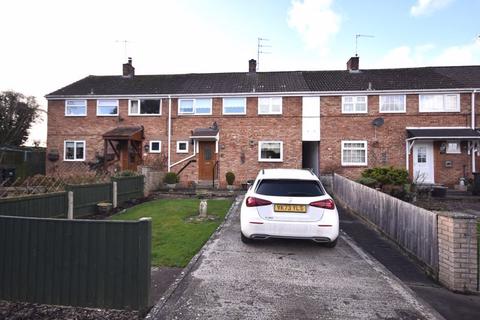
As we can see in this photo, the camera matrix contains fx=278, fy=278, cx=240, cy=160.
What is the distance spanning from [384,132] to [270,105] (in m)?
7.30

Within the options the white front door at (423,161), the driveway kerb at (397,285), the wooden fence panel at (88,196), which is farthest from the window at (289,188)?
the white front door at (423,161)

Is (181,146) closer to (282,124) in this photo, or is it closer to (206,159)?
(206,159)

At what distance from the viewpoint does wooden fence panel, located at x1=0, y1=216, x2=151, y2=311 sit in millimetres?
3426

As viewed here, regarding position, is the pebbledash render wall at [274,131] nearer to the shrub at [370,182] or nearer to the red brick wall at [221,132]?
the red brick wall at [221,132]

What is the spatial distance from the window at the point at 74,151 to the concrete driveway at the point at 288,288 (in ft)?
55.8

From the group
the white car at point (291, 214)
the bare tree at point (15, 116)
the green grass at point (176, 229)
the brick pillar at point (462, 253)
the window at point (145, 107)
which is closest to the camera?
the brick pillar at point (462, 253)

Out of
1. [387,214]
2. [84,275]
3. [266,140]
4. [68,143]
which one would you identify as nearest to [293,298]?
[84,275]

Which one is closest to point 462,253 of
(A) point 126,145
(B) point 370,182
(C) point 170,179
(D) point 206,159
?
(B) point 370,182

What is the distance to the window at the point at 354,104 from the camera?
1769cm

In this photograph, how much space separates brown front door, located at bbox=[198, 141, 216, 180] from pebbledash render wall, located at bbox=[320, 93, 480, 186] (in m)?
7.02

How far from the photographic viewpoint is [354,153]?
17.5 metres

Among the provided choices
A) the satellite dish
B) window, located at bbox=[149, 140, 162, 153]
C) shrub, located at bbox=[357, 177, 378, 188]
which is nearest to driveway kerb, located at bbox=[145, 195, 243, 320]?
shrub, located at bbox=[357, 177, 378, 188]

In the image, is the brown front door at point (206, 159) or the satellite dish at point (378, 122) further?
the brown front door at point (206, 159)

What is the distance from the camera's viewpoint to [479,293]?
4090 millimetres
